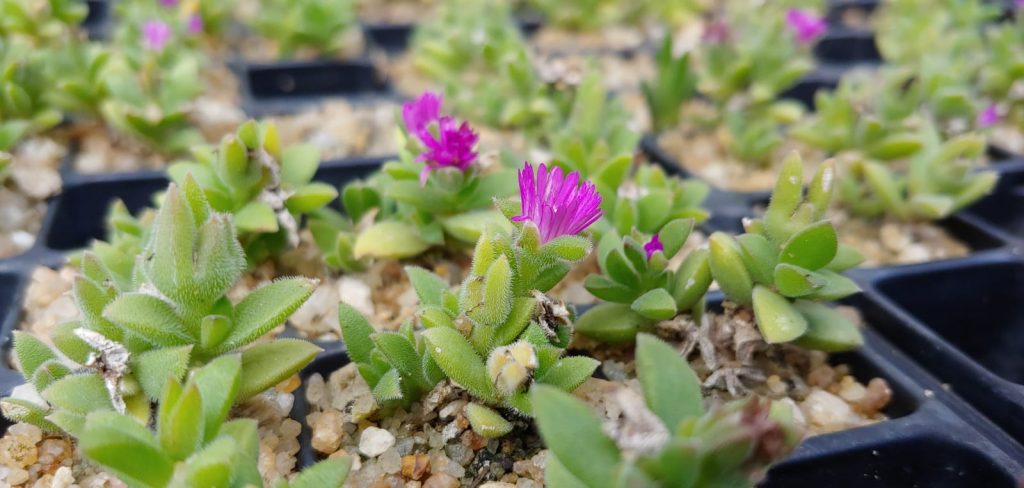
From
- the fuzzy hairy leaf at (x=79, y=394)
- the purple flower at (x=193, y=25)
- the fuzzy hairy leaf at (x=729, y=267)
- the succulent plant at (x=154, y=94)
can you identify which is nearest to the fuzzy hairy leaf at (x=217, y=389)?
the fuzzy hairy leaf at (x=79, y=394)

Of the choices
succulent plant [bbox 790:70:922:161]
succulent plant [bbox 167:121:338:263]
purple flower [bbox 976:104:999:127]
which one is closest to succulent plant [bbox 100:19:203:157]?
succulent plant [bbox 167:121:338:263]

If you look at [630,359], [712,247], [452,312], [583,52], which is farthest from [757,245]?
[583,52]

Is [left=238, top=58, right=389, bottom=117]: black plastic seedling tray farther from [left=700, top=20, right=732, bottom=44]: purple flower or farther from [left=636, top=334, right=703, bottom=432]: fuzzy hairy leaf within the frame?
[left=636, top=334, right=703, bottom=432]: fuzzy hairy leaf

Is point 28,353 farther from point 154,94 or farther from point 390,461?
point 154,94

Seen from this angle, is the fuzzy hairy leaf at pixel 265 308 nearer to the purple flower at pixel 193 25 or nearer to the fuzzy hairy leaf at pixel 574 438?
the fuzzy hairy leaf at pixel 574 438

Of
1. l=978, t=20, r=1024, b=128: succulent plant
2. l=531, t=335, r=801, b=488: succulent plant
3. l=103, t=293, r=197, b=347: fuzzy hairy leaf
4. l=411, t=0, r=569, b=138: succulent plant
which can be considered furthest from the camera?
l=978, t=20, r=1024, b=128: succulent plant

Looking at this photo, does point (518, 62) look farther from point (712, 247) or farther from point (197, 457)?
point (197, 457)

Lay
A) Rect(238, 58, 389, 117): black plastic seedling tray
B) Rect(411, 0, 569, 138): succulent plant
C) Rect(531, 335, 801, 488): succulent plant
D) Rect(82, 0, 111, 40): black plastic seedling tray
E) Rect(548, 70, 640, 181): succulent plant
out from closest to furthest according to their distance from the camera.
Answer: Rect(531, 335, 801, 488): succulent plant, Rect(548, 70, 640, 181): succulent plant, Rect(411, 0, 569, 138): succulent plant, Rect(238, 58, 389, 117): black plastic seedling tray, Rect(82, 0, 111, 40): black plastic seedling tray
